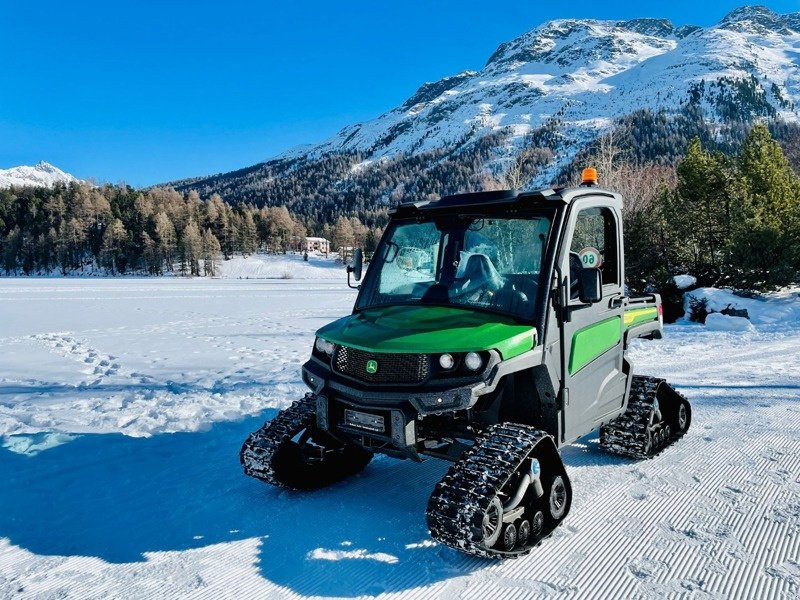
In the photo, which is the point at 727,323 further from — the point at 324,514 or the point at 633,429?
the point at 324,514

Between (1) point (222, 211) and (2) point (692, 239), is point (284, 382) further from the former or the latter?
(1) point (222, 211)

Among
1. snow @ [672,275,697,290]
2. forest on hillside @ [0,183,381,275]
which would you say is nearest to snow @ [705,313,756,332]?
snow @ [672,275,697,290]

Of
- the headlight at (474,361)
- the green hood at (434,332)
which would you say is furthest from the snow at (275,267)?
the headlight at (474,361)

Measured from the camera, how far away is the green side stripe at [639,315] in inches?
209

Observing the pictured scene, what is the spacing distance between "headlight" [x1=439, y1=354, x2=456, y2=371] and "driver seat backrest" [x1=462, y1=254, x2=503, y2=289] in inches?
33.8

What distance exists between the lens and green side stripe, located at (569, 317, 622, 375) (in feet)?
14.0

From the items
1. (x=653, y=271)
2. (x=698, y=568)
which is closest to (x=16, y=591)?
(x=698, y=568)

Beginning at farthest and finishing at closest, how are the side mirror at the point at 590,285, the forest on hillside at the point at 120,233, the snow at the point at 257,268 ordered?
the forest on hillside at the point at 120,233 < the snow at the point at 257,268 < the side mirror at the point at 590,285

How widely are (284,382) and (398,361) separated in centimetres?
564

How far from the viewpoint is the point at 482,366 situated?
11.9 ft

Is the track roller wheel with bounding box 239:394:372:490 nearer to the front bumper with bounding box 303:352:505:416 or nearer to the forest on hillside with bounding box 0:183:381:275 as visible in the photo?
the front bumper with bounding box 303:352:505:416

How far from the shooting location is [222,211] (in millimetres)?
116938

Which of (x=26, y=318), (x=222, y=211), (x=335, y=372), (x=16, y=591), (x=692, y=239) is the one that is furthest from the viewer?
(x=222, y=211)

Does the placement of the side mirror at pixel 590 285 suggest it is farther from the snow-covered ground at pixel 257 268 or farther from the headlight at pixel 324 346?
the snow-covered ground at pixel 257 268
